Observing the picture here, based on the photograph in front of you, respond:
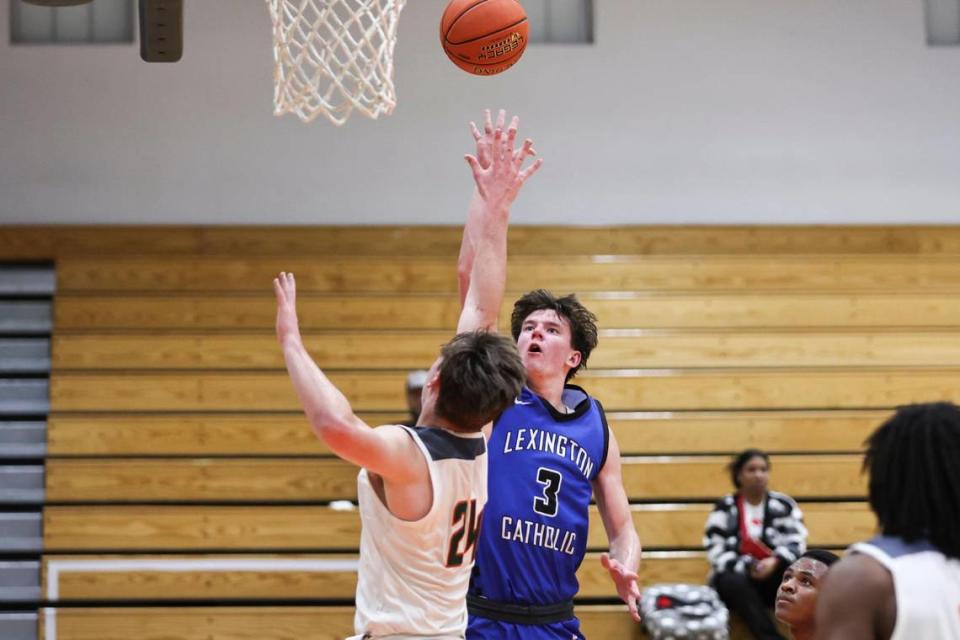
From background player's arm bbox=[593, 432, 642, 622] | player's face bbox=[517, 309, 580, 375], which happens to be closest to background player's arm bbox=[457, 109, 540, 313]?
player's face bbox=[517, 309, 580, 375]

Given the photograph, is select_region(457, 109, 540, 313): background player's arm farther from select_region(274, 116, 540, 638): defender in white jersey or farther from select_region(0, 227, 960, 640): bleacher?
select_region(0, 227, 960, 640): bleacher

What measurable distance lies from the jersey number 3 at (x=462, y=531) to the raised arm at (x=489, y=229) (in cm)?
60

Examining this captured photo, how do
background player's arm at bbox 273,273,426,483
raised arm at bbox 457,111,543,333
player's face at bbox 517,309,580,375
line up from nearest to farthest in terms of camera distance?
background player's arm at bbox 273,273,426,483
raised arm at bbox 457,111,543,333
player's face at bbox 517,309,580,375

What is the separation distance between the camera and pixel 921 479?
2.14 meters

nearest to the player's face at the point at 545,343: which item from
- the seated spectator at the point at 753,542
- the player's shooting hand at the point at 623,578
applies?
the player's shooting hand at the point at 623,578

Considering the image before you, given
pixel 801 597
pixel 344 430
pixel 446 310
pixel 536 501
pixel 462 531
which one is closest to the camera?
pixel 344 430

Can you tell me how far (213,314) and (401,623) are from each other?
17.7 feet

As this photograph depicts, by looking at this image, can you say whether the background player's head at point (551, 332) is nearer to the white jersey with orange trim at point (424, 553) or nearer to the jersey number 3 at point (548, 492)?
the jersey number 3 at point (548, 492)

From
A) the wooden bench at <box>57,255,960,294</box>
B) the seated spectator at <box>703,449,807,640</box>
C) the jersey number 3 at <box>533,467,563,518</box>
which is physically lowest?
the seated spectator at <box>703,449,807,640</box>

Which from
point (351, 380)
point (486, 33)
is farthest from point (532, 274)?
point (486, 33)

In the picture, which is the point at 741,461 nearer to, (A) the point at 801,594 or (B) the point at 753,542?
(B) the point at 753,542

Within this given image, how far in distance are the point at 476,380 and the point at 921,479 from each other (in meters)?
1.08

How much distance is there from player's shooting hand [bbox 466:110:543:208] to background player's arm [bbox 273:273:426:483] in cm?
98

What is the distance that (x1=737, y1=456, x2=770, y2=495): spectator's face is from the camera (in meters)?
7.07
